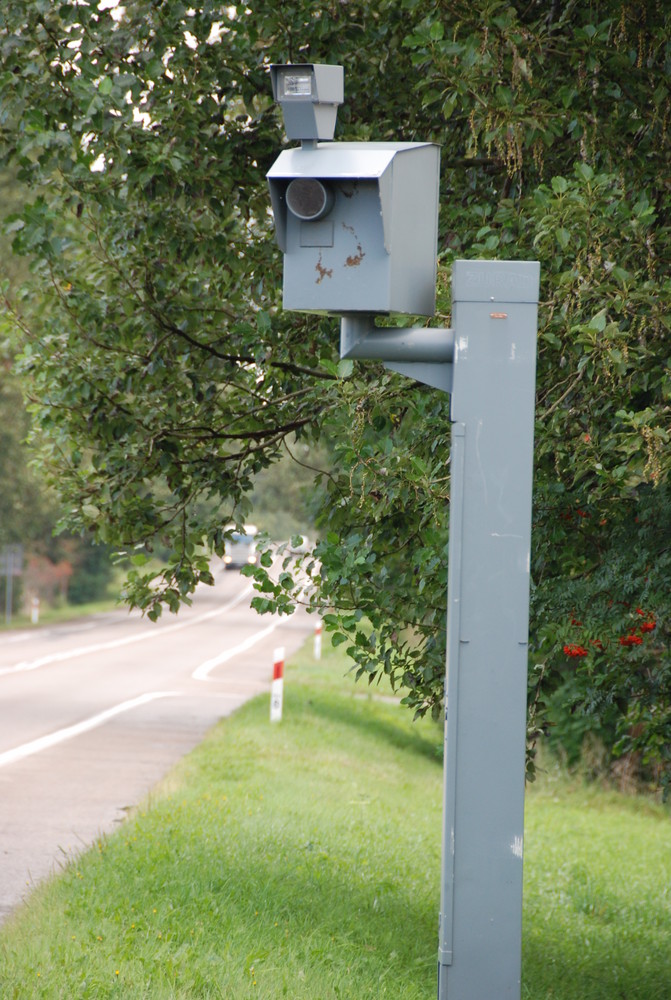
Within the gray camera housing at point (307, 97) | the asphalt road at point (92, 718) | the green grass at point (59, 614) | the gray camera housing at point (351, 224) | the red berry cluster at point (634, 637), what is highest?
the gray camera housing at point (307, 97)

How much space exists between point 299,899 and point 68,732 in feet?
28.6

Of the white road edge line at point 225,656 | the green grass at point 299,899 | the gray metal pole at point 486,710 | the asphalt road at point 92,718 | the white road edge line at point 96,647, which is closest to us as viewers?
the gray metal pole at point 486,710

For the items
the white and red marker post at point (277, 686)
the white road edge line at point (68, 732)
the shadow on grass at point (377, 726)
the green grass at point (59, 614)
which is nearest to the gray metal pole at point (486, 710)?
the white road edge line at point (68, 732)

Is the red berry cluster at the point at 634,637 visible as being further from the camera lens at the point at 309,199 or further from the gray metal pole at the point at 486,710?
the camera lens at the point at 309,199

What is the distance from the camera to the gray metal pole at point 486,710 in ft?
9.90

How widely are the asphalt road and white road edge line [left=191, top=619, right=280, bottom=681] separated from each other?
52 millimetres

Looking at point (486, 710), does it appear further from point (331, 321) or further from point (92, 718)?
point (92, 718)

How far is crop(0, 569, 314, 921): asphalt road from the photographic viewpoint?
955 cm

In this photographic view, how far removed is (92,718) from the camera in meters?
16.6

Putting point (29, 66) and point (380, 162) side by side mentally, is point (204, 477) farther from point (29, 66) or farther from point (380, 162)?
point (380, 162)

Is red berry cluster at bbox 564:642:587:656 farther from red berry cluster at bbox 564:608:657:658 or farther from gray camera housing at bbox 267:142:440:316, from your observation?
gray camera housing at bbox 267:142:440:316

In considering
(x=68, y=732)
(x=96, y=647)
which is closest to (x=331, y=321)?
(x=68, y=732)

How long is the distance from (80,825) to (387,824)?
2751 mm

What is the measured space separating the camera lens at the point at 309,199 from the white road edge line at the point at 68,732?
10584 millimetres
